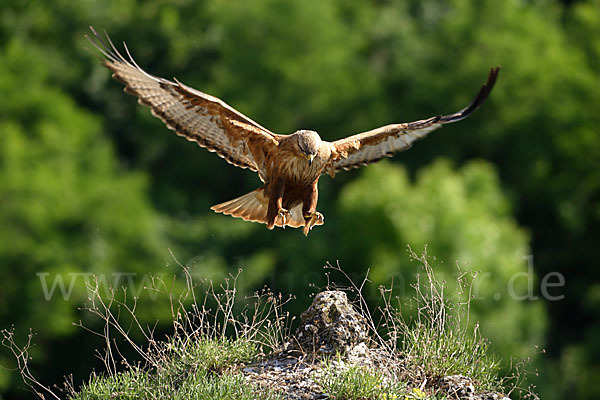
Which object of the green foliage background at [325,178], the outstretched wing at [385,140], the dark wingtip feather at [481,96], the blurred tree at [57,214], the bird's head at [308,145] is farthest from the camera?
the blurred tree at [57,214]

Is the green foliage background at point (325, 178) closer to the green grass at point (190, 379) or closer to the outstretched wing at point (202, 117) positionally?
the outstretched wing at point (202, 117)

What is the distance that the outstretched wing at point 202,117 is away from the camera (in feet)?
32.1

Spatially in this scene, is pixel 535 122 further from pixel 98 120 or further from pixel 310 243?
pixel 98 120

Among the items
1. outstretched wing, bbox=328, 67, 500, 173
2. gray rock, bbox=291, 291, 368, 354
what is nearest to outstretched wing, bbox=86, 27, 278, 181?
outstretched wing, bbox=328, 67, 500, 173

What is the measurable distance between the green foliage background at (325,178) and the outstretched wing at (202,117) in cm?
1524

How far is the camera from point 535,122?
42.2 meters

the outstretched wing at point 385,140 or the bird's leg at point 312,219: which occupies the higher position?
the outstretched wing at point 385,140

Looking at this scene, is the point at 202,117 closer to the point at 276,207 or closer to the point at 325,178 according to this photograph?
the point at 276,207

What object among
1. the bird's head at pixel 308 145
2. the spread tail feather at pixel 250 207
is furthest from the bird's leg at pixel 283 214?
the bird's head at pixel 308 145

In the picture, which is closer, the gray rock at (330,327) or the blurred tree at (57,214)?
the gray rock at (330,327)

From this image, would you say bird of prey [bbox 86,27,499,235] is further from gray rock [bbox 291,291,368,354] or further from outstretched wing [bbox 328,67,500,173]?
gray rock [bbox 291,291,368,354]

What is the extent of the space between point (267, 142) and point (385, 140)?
139cm

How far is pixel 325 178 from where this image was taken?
132ft

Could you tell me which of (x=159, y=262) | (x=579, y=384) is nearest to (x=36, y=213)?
(x=159, y=262)
